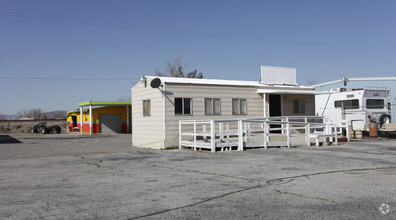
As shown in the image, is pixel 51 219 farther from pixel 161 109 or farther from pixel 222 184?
pixel 161 109

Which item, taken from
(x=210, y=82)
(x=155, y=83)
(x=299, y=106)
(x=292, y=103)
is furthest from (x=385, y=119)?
(x=155, y=83)

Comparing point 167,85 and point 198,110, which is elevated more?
point 167,85

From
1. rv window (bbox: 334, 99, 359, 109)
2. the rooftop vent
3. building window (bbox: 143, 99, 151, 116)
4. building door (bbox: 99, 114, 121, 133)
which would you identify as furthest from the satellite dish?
building door (bbox: 99, 114, 121, 133)

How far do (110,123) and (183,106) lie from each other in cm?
2525

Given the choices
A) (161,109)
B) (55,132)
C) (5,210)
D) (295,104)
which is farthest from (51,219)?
(55,132)

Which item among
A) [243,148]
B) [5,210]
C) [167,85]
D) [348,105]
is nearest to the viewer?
[5,210]

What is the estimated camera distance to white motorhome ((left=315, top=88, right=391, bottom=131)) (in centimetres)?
2244

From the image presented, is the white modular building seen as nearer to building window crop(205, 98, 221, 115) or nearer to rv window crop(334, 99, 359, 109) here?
building window crop(205, 98, 221, 115)

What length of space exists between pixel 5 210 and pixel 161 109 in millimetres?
11960

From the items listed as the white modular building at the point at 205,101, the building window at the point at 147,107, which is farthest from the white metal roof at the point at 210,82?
the building window at the point at 147,107

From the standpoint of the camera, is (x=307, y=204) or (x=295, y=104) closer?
(x=307, y=204)

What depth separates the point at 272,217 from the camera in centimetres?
514

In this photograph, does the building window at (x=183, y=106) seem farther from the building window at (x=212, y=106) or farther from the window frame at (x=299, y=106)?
the window frame at (x=299, y=106)

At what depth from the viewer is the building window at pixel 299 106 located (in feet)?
69.8
